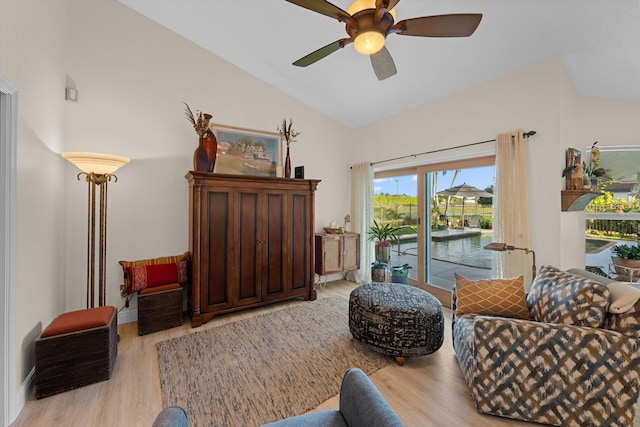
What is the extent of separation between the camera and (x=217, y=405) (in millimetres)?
1663

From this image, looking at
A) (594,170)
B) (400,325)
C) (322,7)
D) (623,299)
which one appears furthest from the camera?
(594,170)

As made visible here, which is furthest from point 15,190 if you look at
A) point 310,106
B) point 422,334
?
point 310,106

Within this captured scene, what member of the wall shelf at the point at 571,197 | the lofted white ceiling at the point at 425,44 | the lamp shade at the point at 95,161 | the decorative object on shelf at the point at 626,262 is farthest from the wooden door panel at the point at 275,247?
the decorative object on shelf at the point at 626,262

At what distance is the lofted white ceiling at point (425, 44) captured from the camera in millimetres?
2018

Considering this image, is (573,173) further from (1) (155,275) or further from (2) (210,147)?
(1) (155,275)

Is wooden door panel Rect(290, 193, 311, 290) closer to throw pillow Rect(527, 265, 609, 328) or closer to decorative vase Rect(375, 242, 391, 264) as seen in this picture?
decorative vase Rect(375, 242, 391, 264)

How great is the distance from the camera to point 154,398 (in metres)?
1.73

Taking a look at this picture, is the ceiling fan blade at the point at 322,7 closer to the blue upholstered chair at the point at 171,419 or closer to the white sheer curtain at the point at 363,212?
the blue upholstered chair at the point at 171,419

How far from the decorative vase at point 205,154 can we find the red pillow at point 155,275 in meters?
1.15

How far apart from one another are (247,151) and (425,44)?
7.82 ft

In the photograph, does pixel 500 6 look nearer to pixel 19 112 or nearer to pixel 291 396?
pixel 291 396

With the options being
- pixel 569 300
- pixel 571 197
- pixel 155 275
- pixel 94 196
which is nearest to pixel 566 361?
pixel 569 300

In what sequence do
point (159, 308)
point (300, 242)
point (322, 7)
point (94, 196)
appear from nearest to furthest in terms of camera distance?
point (322, 7) < point (94, 196) < point (159, 308) < point (300, 242)

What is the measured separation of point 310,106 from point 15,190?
11.5 ft
